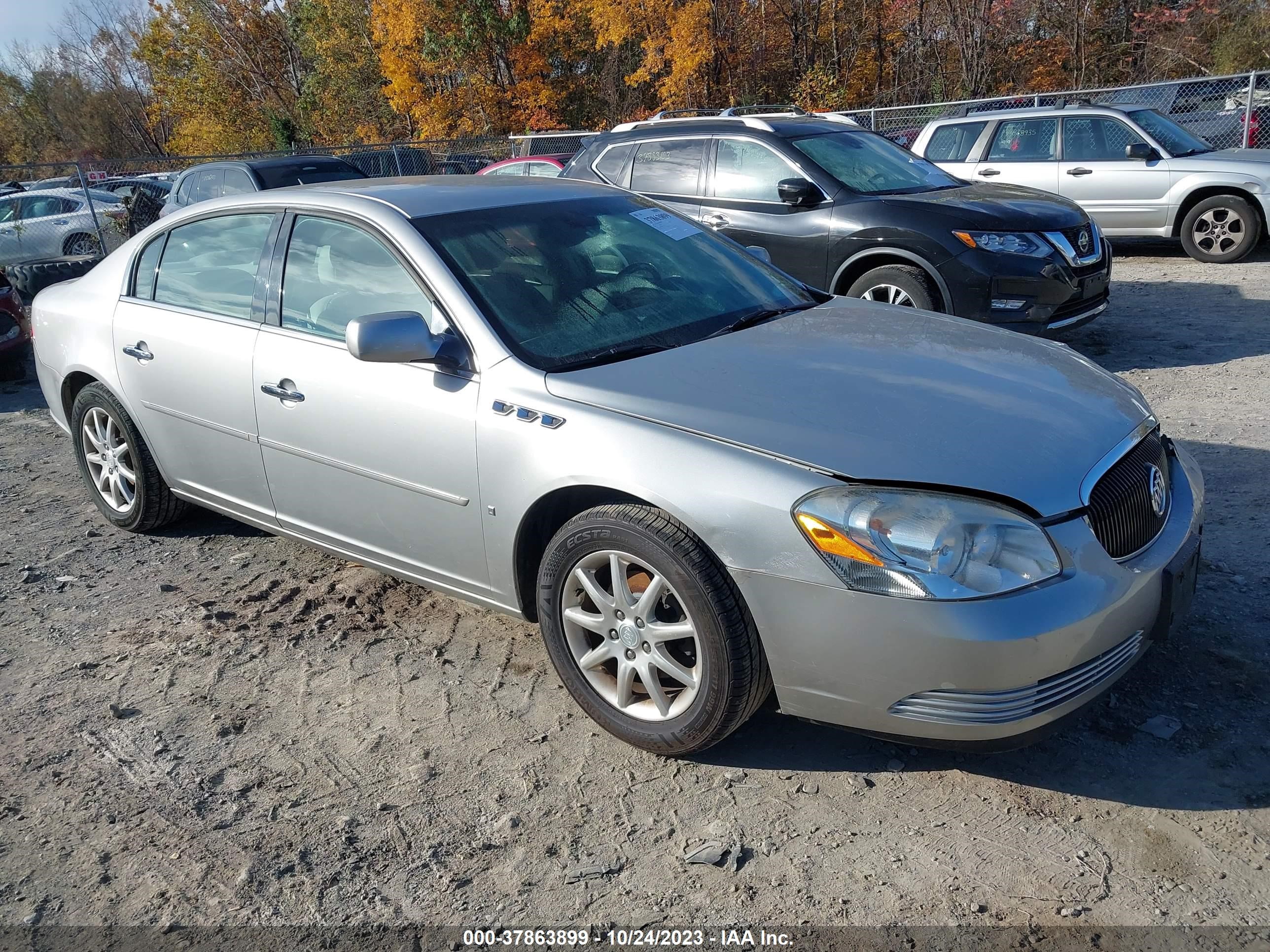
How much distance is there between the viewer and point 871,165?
25.7ft

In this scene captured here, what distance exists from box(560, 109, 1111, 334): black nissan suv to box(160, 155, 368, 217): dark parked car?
16.2 ft

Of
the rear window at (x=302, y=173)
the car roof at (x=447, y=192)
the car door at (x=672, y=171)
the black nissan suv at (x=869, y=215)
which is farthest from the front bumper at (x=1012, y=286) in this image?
the rear window at (x=302, y=173)

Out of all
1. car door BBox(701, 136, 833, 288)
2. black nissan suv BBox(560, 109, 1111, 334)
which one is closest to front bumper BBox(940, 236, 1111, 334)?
black nissan suv BBox(560, 109, 1111, 334)

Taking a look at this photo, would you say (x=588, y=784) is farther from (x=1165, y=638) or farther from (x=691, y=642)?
(x=1165, y=638)

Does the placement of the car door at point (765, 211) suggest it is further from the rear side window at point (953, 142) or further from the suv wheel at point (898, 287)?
the rear side window at point (953, 142)

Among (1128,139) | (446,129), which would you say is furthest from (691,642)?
(446,129)

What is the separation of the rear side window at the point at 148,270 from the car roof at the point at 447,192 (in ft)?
1.91

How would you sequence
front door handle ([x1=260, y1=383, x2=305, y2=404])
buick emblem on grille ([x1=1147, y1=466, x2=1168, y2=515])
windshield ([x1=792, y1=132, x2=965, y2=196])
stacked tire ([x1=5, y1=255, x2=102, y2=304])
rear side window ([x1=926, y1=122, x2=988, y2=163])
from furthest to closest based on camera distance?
rear side window ([x1=926, y1=122, x2=988, y2=163]) < stacked tire ([x1=5, y1=255, x2=102, y2=304]) < windshield ([x1=792, y1=132, x2=965, y2=196]) < front door handle ([x1=260, y1=383, x2=305, y2=404]) < buick emblem on grille ([x1=1147, y1=466, x2=1168, y2=515])

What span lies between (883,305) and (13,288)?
8.36m

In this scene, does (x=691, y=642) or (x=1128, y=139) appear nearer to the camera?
(x=691, y=642)

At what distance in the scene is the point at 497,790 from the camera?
9.83 feet

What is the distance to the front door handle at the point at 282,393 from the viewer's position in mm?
3752

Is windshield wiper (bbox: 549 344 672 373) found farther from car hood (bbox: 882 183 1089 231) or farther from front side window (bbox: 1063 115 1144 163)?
front side window (bbox: 1063 115 1144 163)

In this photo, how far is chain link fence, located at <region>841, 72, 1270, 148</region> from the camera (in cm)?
1341
